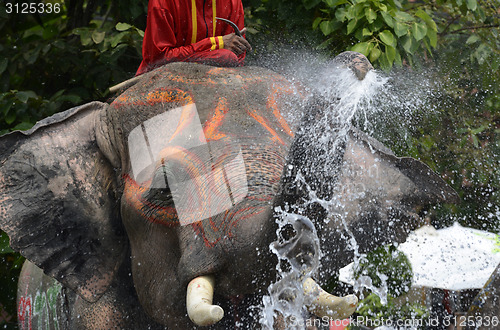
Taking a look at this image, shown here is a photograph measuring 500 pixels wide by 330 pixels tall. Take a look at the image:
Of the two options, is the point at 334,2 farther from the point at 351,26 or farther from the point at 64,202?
the point at 64,202

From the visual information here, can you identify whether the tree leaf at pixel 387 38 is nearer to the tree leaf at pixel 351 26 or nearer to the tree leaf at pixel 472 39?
the tree leaf at pixel 351 26

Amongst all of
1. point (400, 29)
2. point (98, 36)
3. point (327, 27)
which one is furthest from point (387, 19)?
point (98, 36)

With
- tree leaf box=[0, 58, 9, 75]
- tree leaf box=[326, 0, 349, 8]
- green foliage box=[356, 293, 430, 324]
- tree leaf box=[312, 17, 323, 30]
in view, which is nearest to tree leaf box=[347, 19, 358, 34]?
tree leaf box=[326, 0, 349, 8]

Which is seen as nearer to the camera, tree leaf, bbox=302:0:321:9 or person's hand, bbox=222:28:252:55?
person's hand, bbox=222:28:252:55

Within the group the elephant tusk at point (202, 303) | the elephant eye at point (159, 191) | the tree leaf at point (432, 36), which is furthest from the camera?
the tree leaf at point (432, 36)

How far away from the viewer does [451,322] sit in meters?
3.68

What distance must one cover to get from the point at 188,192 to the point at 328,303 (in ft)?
1.63

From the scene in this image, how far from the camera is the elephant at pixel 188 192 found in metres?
1.75

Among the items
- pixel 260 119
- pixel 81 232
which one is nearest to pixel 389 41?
pixel 260 119

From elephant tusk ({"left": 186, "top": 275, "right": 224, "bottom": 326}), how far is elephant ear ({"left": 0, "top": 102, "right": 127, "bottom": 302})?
68cm

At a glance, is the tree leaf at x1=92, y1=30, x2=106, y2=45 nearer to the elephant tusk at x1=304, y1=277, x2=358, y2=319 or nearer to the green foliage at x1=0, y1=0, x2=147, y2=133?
the green foliage at x1=0, y1=0, x2=147, y2=133

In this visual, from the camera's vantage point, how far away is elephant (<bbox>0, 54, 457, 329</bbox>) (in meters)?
1.75

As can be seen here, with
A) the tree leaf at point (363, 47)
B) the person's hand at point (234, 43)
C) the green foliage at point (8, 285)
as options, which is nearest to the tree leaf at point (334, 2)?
the tree leaf at point (363, 47)

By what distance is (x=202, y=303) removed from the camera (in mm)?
1725
